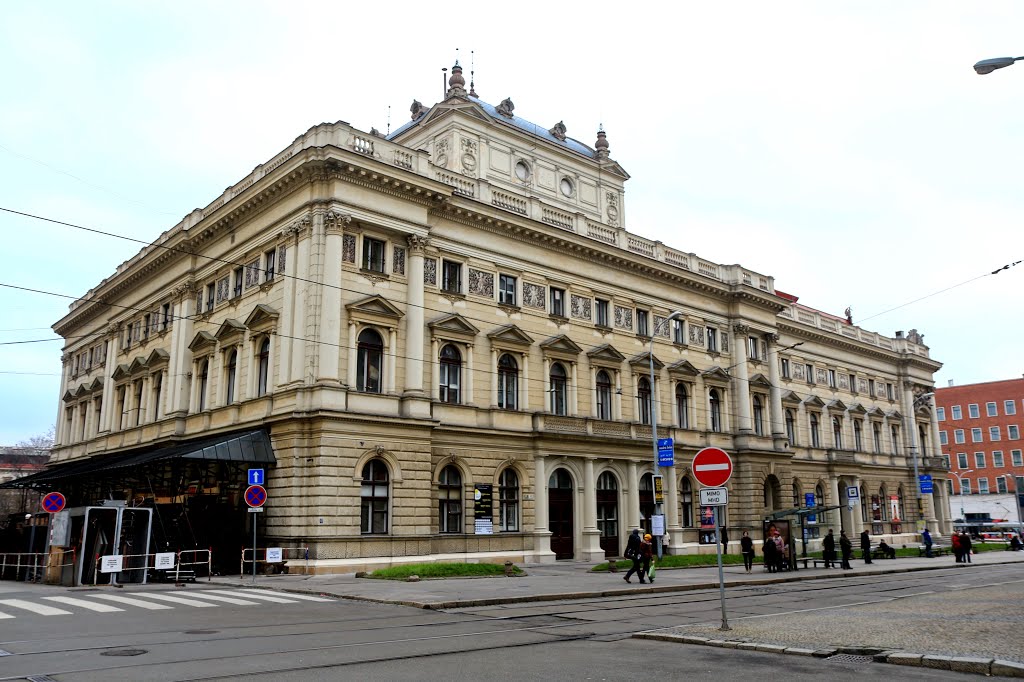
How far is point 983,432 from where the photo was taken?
104 meters

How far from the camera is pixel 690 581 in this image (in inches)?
1055

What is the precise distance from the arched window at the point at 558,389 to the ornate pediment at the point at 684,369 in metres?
7.74

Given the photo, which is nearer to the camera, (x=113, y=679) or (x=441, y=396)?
(x=113, y=679)

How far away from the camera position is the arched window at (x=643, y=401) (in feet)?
141

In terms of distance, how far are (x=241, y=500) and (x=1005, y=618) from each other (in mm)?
25563

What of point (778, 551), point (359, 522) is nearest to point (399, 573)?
point (359, 522)

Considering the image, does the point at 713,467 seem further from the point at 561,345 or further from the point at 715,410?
the point at 715,410

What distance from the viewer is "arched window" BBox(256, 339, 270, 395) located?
112 feet

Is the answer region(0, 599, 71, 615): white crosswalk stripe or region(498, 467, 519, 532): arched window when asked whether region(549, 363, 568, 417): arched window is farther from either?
region(0, 599, 71, 615): white crosswalk stripe

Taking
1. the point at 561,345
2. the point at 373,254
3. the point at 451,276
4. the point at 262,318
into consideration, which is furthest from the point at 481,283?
the point at 262,318

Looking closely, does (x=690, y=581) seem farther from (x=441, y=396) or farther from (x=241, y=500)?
(x=241, y=500)

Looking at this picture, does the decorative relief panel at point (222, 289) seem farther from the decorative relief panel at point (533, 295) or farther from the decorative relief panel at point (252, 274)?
the decorative relief panel at point (533, 295)

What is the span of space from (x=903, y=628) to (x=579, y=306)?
91.7ft

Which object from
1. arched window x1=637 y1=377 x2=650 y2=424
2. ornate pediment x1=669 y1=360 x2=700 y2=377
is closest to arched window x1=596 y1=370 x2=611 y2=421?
arched window x1=637 y1=377 x2=650 y2=424
